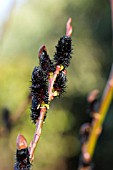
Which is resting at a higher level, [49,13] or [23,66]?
[49,13]

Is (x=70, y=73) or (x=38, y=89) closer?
(x=38, y=89)

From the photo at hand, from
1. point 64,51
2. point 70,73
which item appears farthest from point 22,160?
point 70,73

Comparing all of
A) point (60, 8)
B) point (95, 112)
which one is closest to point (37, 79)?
point (95, 112)

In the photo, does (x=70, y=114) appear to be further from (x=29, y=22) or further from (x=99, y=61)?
(x=29, y=22)

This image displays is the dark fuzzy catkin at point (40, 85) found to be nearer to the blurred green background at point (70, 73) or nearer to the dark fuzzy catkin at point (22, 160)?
the dark fuzzy catkin at point (22, 160)

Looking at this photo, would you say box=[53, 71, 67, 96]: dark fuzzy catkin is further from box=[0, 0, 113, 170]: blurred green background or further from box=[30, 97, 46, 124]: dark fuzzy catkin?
box=[0, 0, 113, 170]: blurred green background

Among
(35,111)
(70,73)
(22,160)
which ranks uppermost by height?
(70,73)

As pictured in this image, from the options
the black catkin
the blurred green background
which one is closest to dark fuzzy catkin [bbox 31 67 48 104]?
the black catkin

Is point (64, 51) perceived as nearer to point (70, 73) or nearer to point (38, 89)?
point (38, 89)
